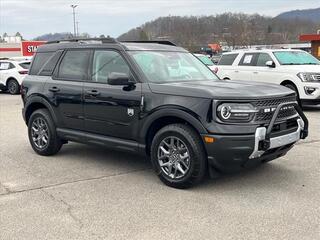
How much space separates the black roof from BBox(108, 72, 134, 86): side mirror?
53 cm

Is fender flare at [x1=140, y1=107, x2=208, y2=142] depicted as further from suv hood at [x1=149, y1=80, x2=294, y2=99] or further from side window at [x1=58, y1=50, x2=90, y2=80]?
side window at [x1=58, y1=50, x2=90, y2=80]

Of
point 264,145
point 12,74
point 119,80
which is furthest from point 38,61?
point 12,74

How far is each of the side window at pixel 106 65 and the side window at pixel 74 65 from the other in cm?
19

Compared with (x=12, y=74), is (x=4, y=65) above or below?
above

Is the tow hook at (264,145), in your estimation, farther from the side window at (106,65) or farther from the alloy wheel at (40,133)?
the alloy wheel at (40,133)

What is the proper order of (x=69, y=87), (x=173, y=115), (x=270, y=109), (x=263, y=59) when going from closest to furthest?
(x=270, y=109)
(x=173, y=115)
(x=69, y=87)
(x=263, y=59)

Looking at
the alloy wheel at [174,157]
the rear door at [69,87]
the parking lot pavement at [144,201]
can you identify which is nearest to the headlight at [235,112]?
the alloy wheel at [174,157]

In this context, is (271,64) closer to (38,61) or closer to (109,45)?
(38,61)

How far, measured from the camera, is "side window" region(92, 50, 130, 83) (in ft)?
19.5

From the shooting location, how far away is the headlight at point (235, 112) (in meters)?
4.84

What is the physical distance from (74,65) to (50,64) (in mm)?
610

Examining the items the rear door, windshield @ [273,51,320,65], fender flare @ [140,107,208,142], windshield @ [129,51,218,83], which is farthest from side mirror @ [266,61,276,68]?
fender flare @ [140,107,208,142]

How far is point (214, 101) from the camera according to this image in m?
4.88

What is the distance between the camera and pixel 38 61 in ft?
24.0
